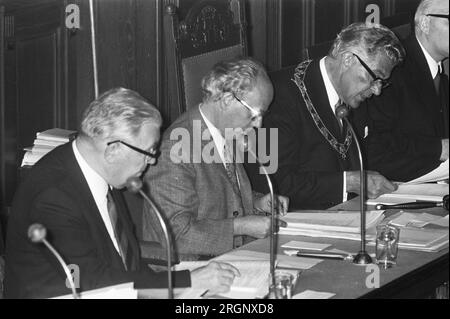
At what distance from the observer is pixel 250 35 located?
19.5 ft

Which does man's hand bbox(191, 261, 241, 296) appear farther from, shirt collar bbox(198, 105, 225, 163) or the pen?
shirt collar bbox(198, 105, 225, 163)

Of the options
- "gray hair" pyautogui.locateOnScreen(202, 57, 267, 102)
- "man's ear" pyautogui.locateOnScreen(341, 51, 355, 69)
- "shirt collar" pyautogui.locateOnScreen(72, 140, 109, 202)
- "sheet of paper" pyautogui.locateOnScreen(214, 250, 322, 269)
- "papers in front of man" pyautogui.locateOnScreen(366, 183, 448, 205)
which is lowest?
"sheet of paper" pyautogui.locateOnScreen(214, 250, 322, 269)

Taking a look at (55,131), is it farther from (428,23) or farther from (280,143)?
(428,23)

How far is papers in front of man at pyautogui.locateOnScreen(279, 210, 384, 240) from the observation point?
3.35m

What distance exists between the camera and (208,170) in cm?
340

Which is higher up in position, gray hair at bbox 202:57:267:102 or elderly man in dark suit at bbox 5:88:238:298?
gray hair at bbox 202:57:267:102

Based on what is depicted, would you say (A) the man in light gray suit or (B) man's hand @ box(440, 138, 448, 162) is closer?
(A) the man in light gray suit

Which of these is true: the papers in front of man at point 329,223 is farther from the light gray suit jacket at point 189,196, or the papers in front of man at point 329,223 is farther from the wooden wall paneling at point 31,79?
the wooden wall paneling at point 31,79

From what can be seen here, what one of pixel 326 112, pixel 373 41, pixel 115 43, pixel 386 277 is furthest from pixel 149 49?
pixel 386 277

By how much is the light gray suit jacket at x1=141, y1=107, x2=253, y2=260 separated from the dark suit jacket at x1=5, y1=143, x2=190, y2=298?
19.0 inches

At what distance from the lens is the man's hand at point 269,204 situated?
3539 mm

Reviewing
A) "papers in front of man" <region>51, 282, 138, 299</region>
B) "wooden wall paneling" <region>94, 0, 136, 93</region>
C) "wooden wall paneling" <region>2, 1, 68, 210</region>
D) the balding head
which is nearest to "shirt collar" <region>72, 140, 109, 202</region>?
"papers in front of man" <region>51, 282, 138, 299</region>
